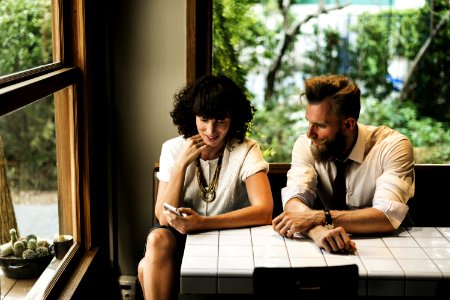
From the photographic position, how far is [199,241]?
2391mm

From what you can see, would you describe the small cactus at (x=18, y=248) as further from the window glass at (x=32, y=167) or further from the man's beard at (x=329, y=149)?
the man's beard at (x=329, y=149)

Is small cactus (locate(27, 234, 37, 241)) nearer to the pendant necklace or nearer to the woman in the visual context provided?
the woman

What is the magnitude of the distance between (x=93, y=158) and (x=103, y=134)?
0.85ft

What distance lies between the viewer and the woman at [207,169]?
2701 mm

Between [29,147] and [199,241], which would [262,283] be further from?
[29,147]

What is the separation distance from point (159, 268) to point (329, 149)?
0.87 meters

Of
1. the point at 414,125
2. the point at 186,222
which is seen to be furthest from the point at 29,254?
the point at 414,125

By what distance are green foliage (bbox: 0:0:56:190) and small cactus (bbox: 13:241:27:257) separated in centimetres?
21

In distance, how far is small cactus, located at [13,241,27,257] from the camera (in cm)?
242

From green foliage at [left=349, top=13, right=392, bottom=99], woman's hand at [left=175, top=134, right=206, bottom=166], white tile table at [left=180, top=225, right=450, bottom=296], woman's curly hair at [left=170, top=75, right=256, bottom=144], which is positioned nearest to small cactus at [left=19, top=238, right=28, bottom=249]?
white tile table at [left=180, top=225, right=450, bottom=296]

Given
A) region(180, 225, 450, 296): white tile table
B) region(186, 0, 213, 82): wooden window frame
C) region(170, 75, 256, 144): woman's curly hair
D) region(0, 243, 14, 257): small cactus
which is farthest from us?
region(186, 0, 213, 82): wooden window frame

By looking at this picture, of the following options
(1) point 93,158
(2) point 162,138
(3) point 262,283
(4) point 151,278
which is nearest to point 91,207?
(1) point 93,158

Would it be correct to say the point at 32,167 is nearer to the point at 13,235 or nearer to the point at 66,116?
the point at 13,235

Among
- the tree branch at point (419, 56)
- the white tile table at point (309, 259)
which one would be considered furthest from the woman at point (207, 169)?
the tree branch at point (419, 56)
